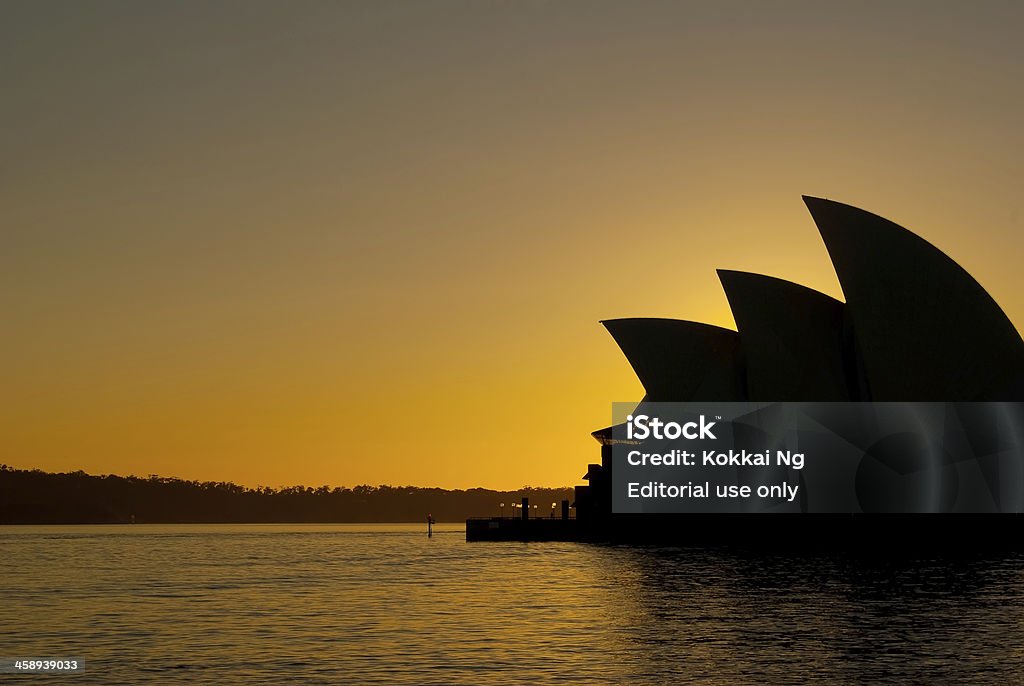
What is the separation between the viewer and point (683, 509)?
78312 millimetres

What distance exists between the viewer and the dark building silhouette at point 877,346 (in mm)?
58062

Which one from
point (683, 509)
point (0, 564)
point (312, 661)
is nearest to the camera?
point (312, 661)

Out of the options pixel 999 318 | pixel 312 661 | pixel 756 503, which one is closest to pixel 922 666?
pixel 312 661

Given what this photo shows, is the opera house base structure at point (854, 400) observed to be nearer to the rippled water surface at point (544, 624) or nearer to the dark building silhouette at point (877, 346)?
the dark building silhouette at point (877, 346)

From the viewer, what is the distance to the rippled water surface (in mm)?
23297

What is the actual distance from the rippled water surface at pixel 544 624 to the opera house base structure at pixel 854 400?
737 cm

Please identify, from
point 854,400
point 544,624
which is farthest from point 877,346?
point 544,624

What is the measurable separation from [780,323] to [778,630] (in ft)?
123

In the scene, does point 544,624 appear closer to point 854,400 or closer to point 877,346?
point 877,346

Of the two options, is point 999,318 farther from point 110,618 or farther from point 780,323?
point 110,618

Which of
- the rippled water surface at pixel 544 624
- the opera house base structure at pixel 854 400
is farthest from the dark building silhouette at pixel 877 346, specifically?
the rippled water surface at pixel 544 624

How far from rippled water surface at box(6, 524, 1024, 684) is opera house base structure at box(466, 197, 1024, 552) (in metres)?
7.37

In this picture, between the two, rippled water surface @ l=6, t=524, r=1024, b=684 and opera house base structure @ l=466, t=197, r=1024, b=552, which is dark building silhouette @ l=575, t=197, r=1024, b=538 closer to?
opera house base structure @ l=466, t=197, r=1024, b=552

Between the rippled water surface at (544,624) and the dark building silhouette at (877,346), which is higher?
the dark building silhouette at (877,346)
